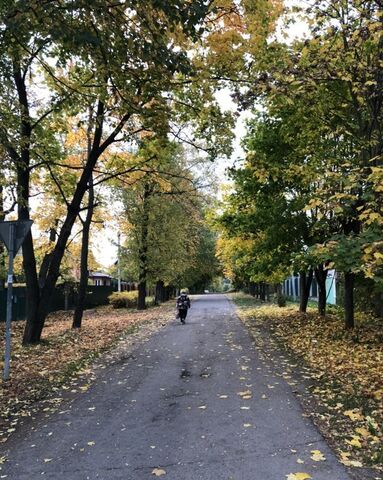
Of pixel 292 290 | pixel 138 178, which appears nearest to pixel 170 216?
pixel 138 178

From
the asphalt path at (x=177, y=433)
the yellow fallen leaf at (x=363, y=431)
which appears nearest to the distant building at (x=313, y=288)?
the asphalt path at (x=177, y=433)

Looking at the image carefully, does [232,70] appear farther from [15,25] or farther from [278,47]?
[15,25]

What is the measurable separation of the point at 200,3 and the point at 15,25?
2222mm

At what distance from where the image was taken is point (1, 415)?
249 inches

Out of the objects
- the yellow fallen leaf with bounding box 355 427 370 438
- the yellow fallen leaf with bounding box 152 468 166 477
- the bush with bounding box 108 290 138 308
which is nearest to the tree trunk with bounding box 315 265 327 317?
the yellow fallen leaf with bounding box 355 427 370 438

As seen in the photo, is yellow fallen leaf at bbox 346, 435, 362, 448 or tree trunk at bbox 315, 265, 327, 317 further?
tree trunk at bbox 315, 265, 327, 317

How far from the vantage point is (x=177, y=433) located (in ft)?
17.5

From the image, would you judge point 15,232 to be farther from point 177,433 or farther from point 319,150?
point 319,150

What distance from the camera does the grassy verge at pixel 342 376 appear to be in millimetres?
4973

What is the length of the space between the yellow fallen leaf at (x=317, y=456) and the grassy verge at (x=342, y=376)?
182 millimetres

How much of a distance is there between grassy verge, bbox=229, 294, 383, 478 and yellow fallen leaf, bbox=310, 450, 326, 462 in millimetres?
182

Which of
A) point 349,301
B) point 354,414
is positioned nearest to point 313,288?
point 349,301

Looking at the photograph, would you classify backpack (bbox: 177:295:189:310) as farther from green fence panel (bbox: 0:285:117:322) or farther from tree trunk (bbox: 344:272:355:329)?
tree trunk (bbox: 344:272:355:329)

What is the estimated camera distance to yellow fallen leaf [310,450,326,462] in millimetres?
4441
